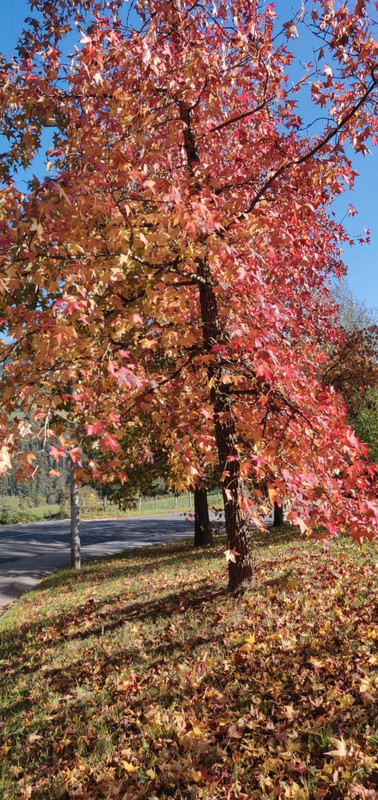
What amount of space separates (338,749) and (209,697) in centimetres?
140

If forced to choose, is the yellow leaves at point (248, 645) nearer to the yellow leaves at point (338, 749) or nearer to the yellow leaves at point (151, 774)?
the yellow leaves at point (151, 774)

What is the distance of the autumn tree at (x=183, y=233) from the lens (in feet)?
13.9

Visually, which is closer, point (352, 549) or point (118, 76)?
point (118, 76)

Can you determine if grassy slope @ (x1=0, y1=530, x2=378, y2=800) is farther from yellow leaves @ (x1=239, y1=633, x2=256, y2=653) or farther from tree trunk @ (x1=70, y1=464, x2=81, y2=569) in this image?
tree trunk @ (x1=70, y1=464, x2=81, y2=569)

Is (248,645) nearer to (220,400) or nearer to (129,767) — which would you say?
(129,767)

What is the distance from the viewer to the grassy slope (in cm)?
308

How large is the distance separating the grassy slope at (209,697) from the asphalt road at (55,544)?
7.08 m

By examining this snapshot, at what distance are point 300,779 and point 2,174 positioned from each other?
635 cm

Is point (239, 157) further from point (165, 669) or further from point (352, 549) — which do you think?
point (352, 549)

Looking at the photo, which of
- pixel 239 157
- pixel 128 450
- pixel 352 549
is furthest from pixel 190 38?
pixel 128 450

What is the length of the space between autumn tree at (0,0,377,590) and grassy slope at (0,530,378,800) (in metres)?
0.96

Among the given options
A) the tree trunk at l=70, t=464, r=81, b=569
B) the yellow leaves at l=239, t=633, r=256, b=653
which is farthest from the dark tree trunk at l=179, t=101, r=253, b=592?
the tree trunk at l=70, t=464, r=81, b=569

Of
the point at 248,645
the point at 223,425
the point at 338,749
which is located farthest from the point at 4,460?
the point at 223,425

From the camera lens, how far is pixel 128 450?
1331 centimetres
